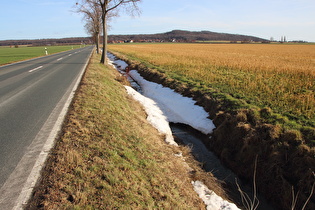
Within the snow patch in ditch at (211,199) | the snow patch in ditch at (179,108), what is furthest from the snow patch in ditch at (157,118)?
the snow patch in ditch at (211,199)

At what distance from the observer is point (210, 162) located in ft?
18.9

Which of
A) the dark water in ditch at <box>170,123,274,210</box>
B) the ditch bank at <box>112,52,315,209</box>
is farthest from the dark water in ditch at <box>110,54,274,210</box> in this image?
the ditch bank at <box>112,52,315,209</box>

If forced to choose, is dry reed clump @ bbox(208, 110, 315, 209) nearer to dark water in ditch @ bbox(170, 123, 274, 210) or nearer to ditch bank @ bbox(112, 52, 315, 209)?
ditch bank @ bbox(112, 52, 315, 209)

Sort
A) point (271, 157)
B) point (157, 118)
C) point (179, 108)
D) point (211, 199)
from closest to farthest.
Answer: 1. point (211, 199)
2. point (271, 157)
3. point (157, 118)
4. point (179, 108)

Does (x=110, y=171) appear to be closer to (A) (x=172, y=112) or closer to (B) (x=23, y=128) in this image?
(B) (x=23, y=128)

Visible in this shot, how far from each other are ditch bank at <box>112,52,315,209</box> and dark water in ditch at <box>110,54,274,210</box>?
0.56ft

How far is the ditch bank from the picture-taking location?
4.21 m

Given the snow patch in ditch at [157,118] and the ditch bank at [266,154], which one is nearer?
the ditch bank at [266,154]

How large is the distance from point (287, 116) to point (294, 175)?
229cm

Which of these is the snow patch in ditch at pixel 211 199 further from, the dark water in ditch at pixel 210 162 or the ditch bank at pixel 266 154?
the ditch bank at pixel 266 154

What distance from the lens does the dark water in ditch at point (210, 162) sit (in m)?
4.54

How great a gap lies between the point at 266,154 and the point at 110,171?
12.5ft

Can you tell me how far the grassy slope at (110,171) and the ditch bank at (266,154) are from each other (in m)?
1.26

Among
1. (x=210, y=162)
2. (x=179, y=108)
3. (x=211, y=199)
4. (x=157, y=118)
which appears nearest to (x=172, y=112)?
(x=179, y=108)
